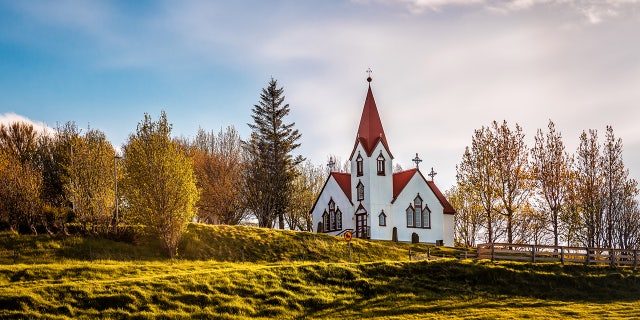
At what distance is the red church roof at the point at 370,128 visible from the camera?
179 ft

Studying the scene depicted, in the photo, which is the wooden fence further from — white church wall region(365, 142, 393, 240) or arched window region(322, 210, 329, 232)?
arched window region(322, 210, 329, 232)

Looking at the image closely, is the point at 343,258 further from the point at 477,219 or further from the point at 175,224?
the point at 477,219

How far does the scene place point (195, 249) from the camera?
38156 mm

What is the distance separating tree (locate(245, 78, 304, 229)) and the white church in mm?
5213

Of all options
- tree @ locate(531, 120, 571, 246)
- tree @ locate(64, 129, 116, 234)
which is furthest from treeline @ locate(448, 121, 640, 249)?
tree @ locate(64, 129, 116, 234)

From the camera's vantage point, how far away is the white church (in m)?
53.6

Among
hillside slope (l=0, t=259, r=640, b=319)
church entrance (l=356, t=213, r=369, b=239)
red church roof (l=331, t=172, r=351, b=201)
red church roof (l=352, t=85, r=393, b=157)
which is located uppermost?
red church roof (l=352, t=85, r=393, b=157)

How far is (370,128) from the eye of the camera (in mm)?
55031

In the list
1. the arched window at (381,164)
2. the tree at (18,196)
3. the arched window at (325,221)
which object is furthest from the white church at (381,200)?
the tree at (18,196)

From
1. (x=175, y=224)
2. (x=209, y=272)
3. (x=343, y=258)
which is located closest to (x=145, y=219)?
(x=175, y=224)

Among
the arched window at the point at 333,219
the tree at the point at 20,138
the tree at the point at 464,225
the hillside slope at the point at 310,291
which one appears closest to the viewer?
the hillside slope at the point at 310,291

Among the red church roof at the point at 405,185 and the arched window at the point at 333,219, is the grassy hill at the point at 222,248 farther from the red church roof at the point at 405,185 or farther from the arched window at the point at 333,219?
the arched window at the point at 333,219

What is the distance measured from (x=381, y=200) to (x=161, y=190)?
23012mm

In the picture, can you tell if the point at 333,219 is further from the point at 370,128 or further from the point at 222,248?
the point at 222,248
